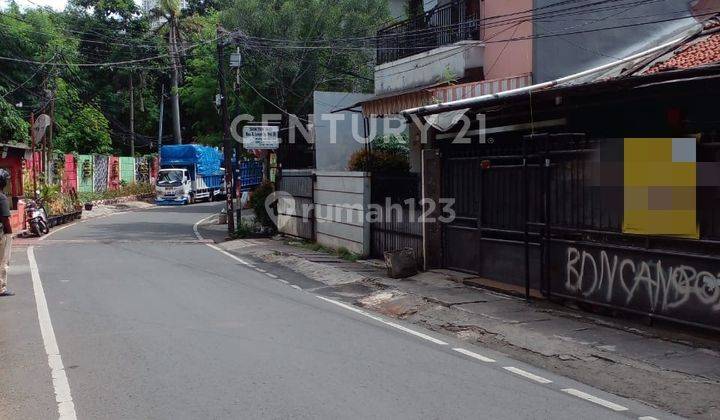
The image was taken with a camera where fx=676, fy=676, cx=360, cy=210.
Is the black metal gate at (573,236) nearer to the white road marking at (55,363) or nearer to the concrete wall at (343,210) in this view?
Result: the concrete wall at (343,210)

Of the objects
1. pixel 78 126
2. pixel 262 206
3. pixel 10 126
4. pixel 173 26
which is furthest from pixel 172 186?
pixel 262 206

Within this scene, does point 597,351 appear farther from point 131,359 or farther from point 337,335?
point 131,359

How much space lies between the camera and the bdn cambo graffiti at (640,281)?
7816 millimetres

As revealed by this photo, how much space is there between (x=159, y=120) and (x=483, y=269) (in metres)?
46.8

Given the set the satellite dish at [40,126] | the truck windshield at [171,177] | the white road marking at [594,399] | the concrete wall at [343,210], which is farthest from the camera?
the truck windshield at [171,177]

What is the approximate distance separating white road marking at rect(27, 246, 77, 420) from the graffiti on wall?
263 inches

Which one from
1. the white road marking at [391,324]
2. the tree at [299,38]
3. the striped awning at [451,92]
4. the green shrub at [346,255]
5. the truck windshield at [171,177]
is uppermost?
the tree at [299,38]

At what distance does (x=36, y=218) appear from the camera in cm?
2317

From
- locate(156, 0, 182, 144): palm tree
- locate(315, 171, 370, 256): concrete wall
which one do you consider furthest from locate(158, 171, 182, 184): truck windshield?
locate(315, 171, 370, 256): concrete wall

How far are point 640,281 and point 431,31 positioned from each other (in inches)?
469

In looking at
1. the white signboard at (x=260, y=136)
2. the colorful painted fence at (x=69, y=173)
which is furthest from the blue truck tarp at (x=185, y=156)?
the white signboard at (x=260, y=136)

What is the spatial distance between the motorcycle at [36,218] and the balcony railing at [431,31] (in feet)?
42.1

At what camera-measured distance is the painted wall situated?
51.1 feet

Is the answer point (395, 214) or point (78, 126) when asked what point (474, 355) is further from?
point (78, 126)
